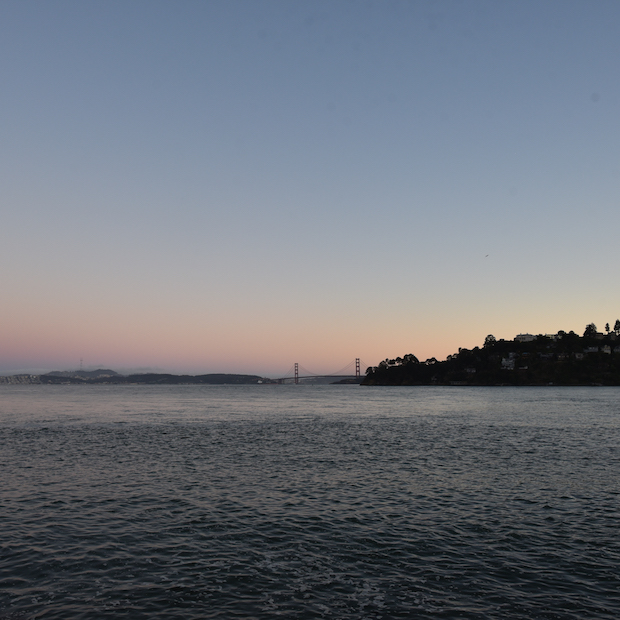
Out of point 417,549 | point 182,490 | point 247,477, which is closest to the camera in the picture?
point 417,549

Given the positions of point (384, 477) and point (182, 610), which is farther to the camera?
point (384, 477)

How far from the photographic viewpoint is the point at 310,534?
2242 cm

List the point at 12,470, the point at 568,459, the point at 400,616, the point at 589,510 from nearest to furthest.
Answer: the point at 400,616, the point at 589,510, the point at 12,470, the point at 568,459

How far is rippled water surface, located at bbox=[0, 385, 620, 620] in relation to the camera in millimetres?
15703

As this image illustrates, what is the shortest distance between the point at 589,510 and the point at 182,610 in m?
21.6

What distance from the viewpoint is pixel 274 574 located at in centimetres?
1795

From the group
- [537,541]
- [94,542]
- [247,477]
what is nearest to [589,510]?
[537,541]

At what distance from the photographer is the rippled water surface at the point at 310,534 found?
15.7 metres

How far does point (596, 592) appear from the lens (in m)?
16.2

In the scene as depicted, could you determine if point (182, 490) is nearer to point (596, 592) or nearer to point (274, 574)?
point (274, 574)

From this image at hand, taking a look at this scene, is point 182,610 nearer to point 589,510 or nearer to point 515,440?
point 589,510

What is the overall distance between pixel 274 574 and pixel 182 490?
14894mm

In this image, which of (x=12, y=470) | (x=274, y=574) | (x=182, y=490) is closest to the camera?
(x=274, y=574)

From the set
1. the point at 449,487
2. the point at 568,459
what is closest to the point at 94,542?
the point at 449,487
